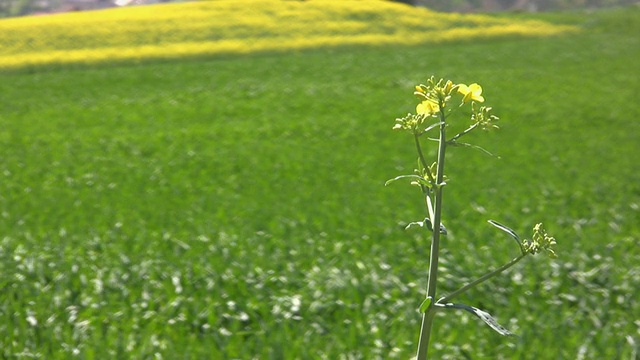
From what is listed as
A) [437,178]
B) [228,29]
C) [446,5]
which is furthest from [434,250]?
[446,5]

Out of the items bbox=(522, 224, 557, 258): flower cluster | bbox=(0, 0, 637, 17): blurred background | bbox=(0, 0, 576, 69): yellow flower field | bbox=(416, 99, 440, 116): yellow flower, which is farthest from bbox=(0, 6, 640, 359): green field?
bbox=(0, 0, 576, 69): yellow flower field

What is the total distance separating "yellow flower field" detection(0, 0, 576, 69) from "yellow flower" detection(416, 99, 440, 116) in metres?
21.1

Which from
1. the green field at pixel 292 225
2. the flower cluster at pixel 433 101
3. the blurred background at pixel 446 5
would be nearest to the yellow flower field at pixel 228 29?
the blurred background at pixel 446 5

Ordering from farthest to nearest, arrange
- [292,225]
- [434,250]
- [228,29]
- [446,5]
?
[446,5] < [228,29] < [292,225] < [434,250]

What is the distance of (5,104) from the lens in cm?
1659

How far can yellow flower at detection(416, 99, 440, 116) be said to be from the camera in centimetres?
152

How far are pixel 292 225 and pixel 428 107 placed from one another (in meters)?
5.91

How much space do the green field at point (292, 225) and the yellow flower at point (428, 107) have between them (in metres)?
2.97

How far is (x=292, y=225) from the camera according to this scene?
7.41 meters

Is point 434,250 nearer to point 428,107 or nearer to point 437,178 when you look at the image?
point 437,178

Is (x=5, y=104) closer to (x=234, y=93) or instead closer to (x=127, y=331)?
(x=234, y=93)

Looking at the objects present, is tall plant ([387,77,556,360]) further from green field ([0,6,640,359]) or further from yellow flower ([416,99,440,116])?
green field ([0,6,640,359])

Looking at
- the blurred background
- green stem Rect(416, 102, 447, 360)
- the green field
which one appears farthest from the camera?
the blurred background

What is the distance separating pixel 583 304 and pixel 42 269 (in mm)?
3357
